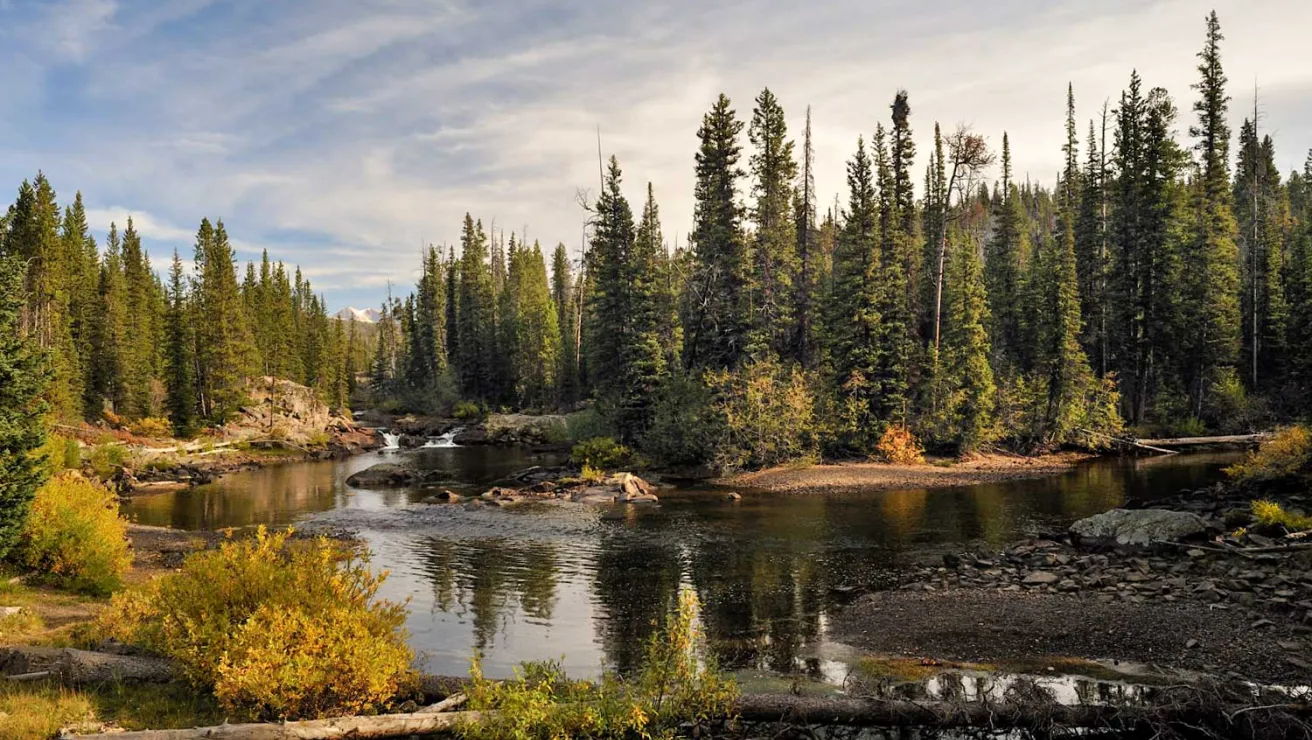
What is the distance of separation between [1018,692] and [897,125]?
49.5 meters

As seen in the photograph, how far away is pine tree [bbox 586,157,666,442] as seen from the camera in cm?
4959

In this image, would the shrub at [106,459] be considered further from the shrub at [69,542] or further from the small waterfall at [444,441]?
the small waterfall at [444,441]

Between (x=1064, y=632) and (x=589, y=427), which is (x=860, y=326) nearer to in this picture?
(x=589, y=427)

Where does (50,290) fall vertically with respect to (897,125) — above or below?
below

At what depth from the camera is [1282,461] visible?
2833 cm

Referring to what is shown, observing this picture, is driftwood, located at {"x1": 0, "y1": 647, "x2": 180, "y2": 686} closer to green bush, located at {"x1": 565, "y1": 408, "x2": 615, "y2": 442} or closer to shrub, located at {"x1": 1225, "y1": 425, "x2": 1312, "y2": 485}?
shrub, located at {"x1": 1225, "y1": 425, "x2": 1312, "y2": 485}

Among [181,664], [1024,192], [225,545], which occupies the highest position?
[1024,192]

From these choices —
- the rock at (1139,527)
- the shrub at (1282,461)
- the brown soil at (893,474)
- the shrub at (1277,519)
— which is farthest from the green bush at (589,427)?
the shrub at (1277,519)

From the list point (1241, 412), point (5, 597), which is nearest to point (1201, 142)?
point (1241, 412)

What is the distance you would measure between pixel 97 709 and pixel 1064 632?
18.0 metres

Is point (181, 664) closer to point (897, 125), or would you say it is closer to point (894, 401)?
point (894, 401)

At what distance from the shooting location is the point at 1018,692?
11320 millimetres

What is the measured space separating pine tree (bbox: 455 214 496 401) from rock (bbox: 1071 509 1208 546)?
75.1 meters

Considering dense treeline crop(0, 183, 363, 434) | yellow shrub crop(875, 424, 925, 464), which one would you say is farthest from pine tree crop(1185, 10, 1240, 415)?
dense treeline crop(0, 183, 363, 434)
